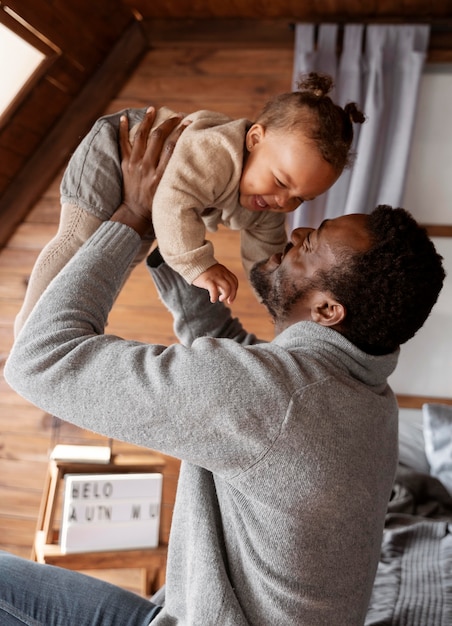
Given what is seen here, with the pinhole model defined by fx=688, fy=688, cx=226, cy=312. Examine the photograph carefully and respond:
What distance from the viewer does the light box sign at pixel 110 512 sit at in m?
2.22

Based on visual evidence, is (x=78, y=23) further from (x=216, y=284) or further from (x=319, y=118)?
(x=216, y=284)

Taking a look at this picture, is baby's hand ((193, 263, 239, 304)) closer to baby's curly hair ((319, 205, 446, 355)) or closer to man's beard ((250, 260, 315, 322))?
man's beard ((250, 260, 315, 322))

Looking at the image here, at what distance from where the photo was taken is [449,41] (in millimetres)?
2711

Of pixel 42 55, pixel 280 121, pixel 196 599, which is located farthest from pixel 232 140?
pixel 42 55

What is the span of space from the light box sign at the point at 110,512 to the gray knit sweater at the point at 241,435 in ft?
3.80

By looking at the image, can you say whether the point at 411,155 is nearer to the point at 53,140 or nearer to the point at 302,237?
the point at 53,140

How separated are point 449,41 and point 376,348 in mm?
2004

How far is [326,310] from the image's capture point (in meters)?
1.19

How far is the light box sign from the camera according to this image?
2225mm

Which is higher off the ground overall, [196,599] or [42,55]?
[42,55]

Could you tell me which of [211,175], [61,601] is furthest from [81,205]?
[61,601]

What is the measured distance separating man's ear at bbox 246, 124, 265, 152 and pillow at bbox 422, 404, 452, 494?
Answer: 133cm

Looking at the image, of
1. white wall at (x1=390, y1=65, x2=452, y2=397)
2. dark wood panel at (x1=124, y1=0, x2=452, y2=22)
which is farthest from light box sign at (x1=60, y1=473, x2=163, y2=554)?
dark wood panel at (x1=124, y1=0, x2=452, y2=22)

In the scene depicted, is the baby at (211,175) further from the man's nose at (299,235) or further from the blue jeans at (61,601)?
the blue jeans at (61,601)
